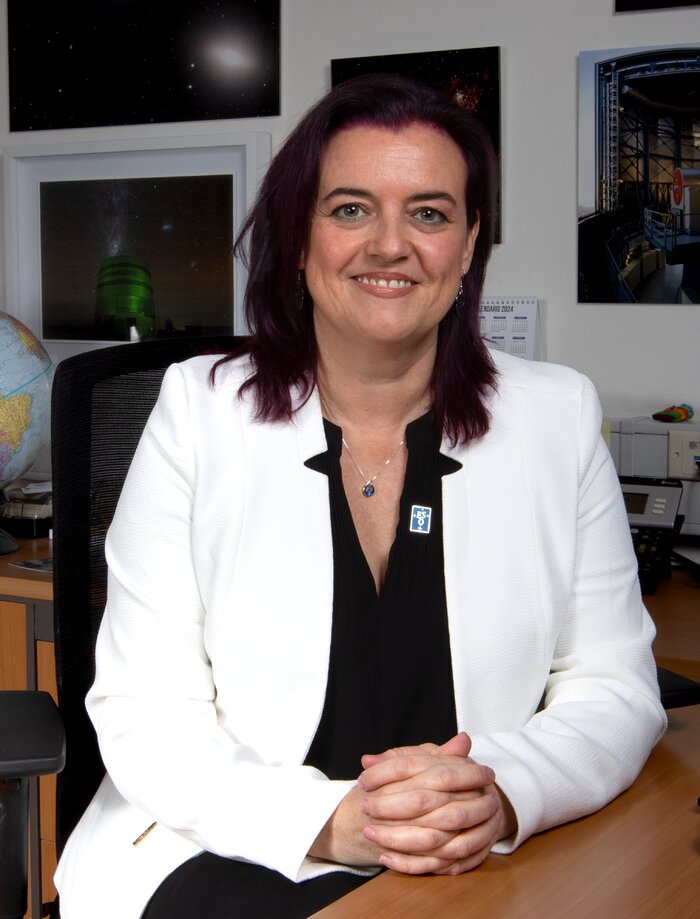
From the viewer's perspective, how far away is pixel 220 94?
8.42 feet

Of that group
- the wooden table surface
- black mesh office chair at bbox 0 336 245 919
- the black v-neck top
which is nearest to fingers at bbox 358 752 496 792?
the black v-neck top

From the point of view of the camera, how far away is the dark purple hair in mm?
1333

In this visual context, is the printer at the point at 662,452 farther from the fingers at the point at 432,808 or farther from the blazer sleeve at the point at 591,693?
the fingers at the point at 432,808

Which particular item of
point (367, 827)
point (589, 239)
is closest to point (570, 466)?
point (367, 827)

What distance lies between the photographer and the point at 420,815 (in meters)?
0.97

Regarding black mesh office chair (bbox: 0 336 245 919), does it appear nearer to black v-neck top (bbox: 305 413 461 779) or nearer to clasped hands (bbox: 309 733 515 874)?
black v-neck top (bbox: 305 413 461 779)

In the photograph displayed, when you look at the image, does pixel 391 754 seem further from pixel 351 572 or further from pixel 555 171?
pixel 555 171

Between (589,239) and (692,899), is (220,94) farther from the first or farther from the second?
(692,899)

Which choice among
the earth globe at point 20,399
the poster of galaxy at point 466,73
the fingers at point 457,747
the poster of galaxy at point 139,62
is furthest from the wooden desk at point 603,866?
the poster of galaxy at point 139,62

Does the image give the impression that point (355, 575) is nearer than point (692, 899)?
No

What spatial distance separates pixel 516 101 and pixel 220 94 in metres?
0.73

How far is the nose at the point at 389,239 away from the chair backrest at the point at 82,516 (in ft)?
1.16

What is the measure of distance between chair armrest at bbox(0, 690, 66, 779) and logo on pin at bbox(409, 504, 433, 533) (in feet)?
1.55

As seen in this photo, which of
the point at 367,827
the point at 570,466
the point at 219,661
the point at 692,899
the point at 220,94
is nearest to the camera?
the point at 692,899
